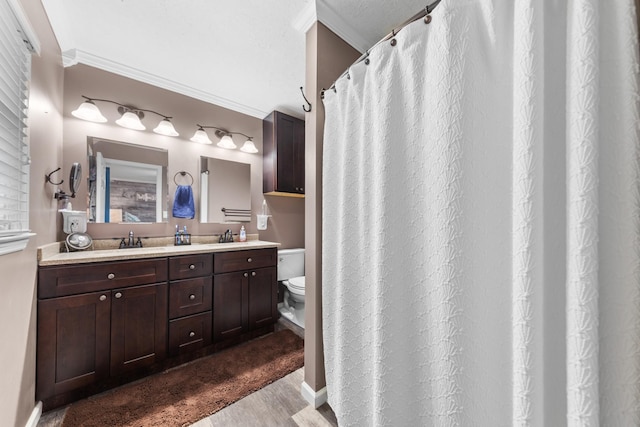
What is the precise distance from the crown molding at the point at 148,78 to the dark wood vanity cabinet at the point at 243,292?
5.38 ft

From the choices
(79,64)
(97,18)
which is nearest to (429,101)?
(97,18)

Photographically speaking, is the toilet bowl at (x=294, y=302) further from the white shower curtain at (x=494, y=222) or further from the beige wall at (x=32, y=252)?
the beige wall at (x=32, y=252)

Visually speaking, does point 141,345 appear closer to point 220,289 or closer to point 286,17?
point 220,289

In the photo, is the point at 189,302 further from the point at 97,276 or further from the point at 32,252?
the point at 32,252

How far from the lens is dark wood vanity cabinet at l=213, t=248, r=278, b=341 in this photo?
1.93 meters

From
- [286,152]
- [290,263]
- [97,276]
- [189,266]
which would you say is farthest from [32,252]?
[286,152]

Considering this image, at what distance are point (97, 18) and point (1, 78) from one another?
94 cm

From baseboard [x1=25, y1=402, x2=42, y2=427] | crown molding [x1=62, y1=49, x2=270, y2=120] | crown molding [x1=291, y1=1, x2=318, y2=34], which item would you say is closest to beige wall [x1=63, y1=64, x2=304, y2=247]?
crown molding [x1=62, y1=49, x2=270, y2=120]

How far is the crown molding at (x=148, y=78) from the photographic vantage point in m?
1.77

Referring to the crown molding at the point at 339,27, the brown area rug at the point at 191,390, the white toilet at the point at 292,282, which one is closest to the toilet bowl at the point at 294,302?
the white toilet at the point at 292,282

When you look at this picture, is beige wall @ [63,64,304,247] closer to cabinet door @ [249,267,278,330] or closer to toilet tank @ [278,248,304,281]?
toilet tank @ [278,248,304,281]

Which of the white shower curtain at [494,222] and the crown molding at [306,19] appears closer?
the white shower curtain at [494,222]

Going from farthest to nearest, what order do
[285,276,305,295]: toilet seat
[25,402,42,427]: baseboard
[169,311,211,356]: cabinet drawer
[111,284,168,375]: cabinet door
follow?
1. [285,276,305,295]: toilet seat
2. [169,311,211,356]: cabinet drawer
3. [111,284,168,375]: cabinet door
4. [25,402,42,427]: baseboard

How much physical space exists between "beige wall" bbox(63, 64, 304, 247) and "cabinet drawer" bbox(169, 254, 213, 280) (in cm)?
60
